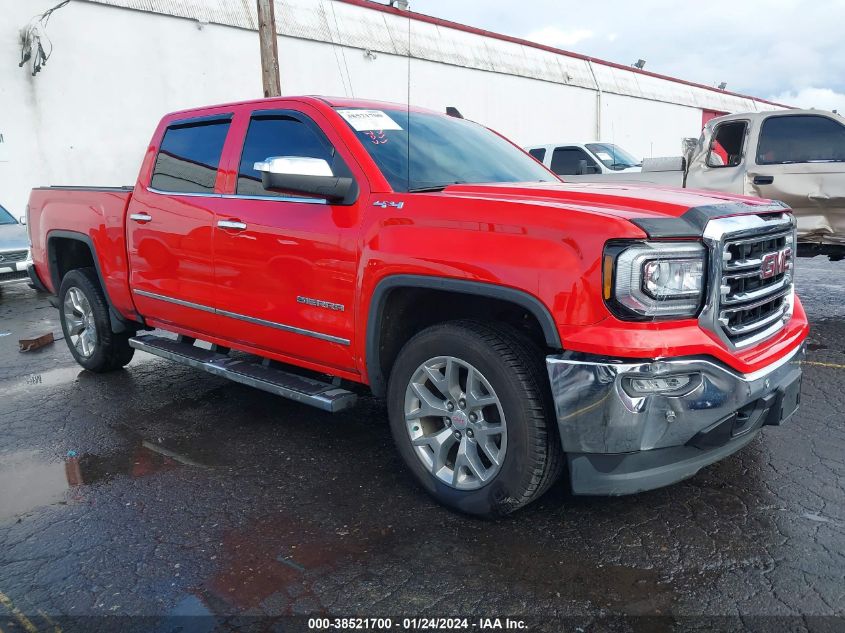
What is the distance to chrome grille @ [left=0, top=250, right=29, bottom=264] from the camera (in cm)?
1026

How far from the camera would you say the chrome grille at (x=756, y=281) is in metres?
2.76

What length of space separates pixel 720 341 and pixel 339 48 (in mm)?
18896

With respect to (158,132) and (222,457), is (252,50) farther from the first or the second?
(222,457)

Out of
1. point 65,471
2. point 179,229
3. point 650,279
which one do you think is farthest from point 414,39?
point 650,279

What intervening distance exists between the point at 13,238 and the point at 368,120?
903 centimetres

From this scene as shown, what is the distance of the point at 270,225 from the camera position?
3.76m

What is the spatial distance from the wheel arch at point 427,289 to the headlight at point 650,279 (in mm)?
270

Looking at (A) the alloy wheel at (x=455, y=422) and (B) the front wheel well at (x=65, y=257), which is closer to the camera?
(A) the alloy wheel at (x=455, y=422)

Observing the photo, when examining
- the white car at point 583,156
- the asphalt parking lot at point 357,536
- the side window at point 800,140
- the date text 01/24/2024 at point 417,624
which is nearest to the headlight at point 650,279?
the asphalt parking lot at point 357,536

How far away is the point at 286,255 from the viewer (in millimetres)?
3664

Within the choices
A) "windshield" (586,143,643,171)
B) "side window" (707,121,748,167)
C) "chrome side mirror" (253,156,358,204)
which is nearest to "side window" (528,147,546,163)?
"windshield" (586,143,643,171)

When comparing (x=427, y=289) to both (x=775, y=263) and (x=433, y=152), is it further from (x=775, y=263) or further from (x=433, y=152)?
(x=775, y=263)

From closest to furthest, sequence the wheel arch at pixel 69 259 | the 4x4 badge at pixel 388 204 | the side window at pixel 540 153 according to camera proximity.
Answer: the 4x4 badge at pixel 388 204 < the wheel arch at pixel 69 259 < the side window at pixel 540 153

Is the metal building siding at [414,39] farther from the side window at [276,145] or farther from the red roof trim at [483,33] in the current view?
the side window at [276,145]
